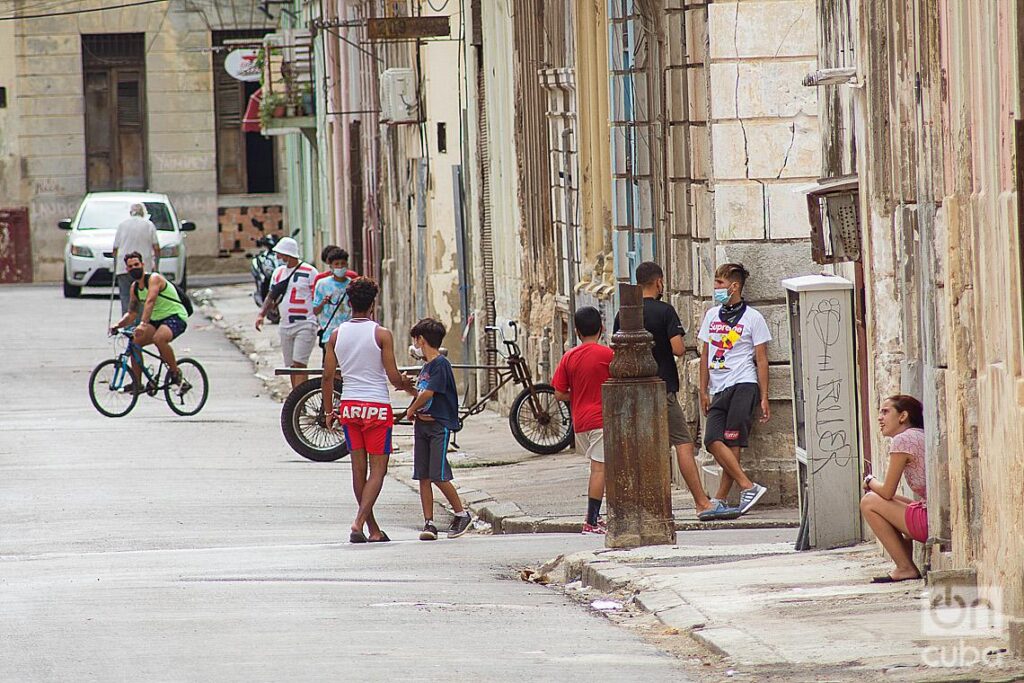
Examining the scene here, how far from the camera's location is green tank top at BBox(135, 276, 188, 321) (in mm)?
21516

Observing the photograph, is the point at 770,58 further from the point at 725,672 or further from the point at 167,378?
the point at 167,378

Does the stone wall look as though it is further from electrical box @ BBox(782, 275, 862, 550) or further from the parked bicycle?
the parked bicycle

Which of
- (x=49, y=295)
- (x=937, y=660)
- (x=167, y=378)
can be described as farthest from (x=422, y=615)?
(x=49, y=295)

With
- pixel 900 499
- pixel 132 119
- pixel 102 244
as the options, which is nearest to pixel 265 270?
pixel 102 244

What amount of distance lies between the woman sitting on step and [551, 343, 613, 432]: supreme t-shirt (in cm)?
343

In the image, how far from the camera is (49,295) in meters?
40.2

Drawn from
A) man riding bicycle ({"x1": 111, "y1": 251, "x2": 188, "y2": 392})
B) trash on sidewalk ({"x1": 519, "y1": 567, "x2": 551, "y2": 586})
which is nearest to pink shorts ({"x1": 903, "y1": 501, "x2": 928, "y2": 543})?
trash on sidewalk ({"x1": 519, "y1": 567, "x2": 551, "y2": 586})

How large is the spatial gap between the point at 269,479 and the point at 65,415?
5.80 m

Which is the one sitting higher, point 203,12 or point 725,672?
point 203,12

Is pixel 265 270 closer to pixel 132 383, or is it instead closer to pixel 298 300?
pixel 298 300

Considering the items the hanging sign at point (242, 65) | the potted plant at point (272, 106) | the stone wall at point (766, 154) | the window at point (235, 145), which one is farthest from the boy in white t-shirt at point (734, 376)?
the window at point (235, 145)

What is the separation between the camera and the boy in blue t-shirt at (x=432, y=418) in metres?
13.3

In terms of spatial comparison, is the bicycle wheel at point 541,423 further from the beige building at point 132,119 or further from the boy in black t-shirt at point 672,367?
the beige building at point 132,119

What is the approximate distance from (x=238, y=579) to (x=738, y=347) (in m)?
3.83
